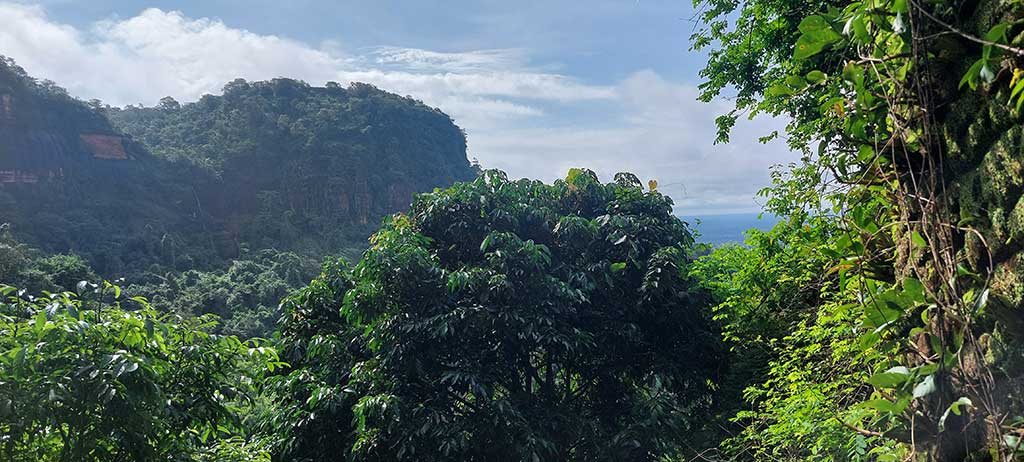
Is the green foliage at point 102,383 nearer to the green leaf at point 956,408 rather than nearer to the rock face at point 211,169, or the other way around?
the green leaf at point 956,408

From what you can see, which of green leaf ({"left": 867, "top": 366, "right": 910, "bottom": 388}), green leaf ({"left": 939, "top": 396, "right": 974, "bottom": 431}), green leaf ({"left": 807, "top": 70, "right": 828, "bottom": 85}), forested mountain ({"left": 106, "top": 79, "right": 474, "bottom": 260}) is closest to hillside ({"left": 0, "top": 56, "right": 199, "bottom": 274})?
forested mountain ({"left": 106, "top": 79, "right": 474, "bottom": 260})

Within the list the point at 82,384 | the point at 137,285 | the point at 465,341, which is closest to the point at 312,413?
the point at 465,341

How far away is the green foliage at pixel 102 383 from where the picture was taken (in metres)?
2.72

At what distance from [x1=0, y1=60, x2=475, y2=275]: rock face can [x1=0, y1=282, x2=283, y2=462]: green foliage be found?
36.1 metres

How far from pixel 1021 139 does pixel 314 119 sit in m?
60.2

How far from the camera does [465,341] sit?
6.36 metres

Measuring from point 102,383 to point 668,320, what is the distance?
210 inches

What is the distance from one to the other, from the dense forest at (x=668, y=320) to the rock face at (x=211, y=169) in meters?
34.1

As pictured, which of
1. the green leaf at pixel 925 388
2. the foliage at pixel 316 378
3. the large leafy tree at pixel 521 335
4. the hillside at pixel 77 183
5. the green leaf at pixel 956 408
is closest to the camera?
the green leaf at pixel 956 408

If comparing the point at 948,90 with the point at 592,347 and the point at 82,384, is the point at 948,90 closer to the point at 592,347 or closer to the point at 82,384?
the point at 82,384

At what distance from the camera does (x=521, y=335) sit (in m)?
5.83

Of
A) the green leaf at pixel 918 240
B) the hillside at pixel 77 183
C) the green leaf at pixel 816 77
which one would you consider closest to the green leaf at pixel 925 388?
the green leaf at pixel 918 240

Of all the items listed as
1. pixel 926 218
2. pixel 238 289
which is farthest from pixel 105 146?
pixel 926 218

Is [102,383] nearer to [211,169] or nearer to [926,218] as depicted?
[926,218]
